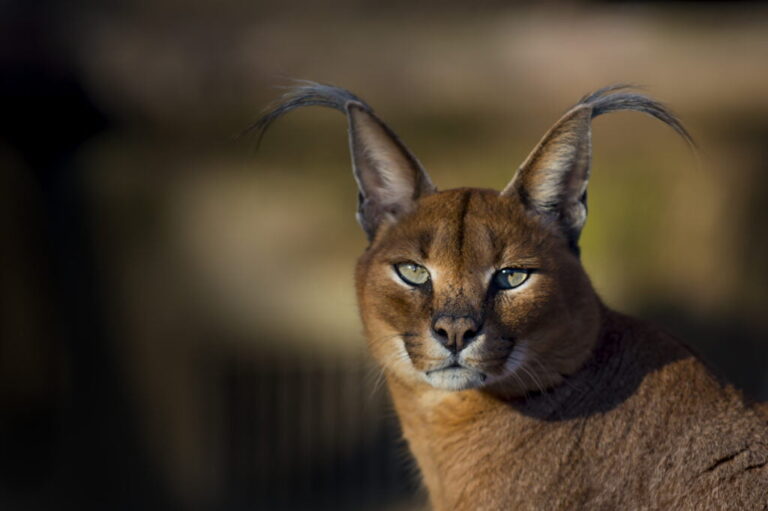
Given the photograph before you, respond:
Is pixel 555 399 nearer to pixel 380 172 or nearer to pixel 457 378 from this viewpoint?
pixel 457 378

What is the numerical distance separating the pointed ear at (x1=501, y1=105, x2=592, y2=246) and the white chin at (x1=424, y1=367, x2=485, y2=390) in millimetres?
602

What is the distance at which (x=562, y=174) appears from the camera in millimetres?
3586

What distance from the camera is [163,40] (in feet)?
22.1

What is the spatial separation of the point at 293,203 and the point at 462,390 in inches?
138

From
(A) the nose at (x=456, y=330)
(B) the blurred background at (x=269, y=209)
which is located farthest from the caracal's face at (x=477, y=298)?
(B) the blurred background at (x=269, y=209)

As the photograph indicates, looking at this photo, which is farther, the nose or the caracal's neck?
the caracal's neck

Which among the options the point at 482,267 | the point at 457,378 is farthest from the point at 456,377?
the point at 482,267

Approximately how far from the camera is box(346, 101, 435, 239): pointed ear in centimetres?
367

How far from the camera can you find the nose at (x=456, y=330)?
329 cm

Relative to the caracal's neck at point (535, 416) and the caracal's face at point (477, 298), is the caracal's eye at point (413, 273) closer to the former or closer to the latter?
the caracal's face at point (477, 298)

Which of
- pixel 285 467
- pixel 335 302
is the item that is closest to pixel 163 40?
pixel 335 302

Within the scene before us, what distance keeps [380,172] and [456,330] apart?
2.42 ft

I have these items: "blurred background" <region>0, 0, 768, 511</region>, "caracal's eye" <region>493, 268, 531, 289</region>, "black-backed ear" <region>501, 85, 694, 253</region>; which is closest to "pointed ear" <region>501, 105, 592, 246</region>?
"black-backed ear" <region>501, 85, 694, 253</region>

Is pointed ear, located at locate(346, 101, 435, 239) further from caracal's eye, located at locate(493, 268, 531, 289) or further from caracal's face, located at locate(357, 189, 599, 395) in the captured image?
caracal's eye, located at locate(493, 268, 531, 289)
